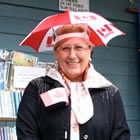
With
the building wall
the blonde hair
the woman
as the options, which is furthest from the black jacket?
the building wall

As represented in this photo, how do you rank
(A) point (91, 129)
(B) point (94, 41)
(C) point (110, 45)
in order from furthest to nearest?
(C) point (110, 45)
(B) point (94, 41)
(A) point (91, 129)

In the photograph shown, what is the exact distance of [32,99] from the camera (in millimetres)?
A: 1751

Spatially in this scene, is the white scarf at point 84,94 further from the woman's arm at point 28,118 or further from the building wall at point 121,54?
the building wall at point 121,54

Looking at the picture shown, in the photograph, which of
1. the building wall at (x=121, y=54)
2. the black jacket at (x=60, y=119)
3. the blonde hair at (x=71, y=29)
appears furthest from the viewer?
the building wall at (x=121, y=54)

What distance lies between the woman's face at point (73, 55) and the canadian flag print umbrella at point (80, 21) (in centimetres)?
10

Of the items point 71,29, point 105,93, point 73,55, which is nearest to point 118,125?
point 105,93

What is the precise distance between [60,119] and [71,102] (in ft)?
0.38

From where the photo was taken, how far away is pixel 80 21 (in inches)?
67.6

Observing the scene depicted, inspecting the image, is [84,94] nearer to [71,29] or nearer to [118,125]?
[118,125]

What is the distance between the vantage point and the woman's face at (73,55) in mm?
1757

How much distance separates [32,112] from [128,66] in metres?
2.40

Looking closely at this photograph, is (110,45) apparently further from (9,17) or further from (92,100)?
(92,100)

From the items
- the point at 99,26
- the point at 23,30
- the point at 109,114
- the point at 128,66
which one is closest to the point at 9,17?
the point at 23,30

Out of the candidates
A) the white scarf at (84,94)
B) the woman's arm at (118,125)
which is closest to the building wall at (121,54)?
the white scarf at (84,94)
